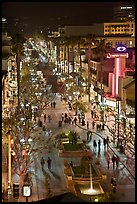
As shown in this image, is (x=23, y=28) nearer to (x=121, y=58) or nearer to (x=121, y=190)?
(x=121, y=58)

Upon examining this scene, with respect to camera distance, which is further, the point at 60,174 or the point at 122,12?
the point at 122,12

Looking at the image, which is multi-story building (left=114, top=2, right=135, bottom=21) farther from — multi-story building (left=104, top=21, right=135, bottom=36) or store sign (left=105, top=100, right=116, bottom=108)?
store sign (left=105, top=100, right=116, bottom=108)

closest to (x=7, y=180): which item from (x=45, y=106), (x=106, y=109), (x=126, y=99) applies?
(x=126, y=99)

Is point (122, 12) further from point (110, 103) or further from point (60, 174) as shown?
point (60, 174)

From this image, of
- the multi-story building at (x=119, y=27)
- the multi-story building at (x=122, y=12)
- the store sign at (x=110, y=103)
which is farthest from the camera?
the multi-story building at (x=122, y=12)

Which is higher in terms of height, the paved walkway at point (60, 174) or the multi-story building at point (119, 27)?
the multi-story building at point (119, 27)

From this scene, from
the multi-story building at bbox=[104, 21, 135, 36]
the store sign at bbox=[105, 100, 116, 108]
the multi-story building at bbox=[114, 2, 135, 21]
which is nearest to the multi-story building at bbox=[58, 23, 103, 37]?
the multi-story building at bbox=[104, 21, 135, 36]

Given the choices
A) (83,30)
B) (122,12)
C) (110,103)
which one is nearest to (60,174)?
(110,103)

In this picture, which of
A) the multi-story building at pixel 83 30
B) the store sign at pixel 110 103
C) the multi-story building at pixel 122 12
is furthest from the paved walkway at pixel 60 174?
the multi-story building at pixel 122 12

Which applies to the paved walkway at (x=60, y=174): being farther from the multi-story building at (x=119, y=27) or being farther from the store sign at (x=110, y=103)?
the multi-story building at (x=119, y=27)

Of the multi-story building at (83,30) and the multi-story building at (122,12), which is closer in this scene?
the multi-story building at (83,30)

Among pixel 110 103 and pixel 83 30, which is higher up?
pixel 83 30

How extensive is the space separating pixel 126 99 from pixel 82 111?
442 inches

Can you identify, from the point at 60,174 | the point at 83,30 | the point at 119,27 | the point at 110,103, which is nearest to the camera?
the point at 60,174
